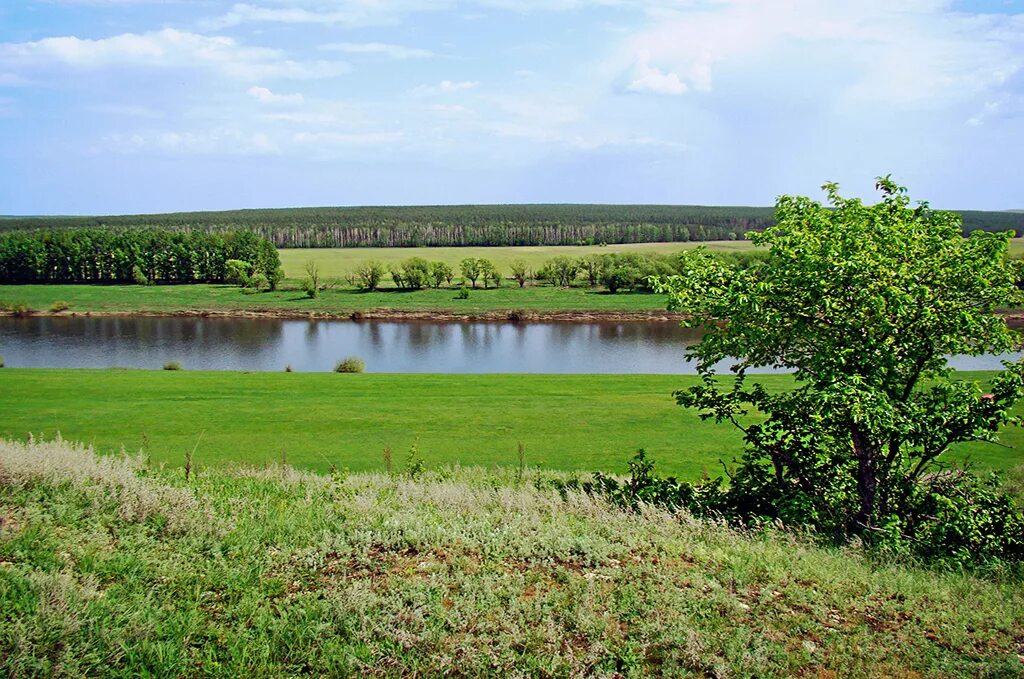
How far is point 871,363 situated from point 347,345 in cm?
4744

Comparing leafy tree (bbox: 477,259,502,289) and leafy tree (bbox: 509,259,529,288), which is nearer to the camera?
leafy tree (bbox: 477,259,502,289)

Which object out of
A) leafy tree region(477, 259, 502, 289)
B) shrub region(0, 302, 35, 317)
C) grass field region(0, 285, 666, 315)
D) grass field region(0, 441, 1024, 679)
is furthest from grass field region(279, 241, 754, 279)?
grass field region(0, 441, 1024, 679)

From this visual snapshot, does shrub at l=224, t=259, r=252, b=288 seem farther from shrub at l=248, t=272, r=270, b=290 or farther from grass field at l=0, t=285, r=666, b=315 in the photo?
grass field at l=0, t=285, r=666, b=315

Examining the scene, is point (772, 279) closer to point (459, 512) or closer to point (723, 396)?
point (723, 396)

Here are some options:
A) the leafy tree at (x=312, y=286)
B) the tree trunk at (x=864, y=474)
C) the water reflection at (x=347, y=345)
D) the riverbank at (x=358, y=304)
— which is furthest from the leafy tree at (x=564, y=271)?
the tree trunk at (x=864, y=474)

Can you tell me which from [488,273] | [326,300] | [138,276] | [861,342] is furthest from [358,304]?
[861,342]

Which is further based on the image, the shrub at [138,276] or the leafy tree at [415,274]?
the shrub at [138,276]

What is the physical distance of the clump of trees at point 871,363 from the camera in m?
8.11

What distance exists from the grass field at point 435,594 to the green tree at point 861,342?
147 centimetres

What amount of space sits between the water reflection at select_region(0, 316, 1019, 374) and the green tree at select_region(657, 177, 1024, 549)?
3153cm

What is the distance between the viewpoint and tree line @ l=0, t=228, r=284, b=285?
95125 mm

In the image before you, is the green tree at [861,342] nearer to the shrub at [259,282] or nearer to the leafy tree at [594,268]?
the leafy tree at [594,268]

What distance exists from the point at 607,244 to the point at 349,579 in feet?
543

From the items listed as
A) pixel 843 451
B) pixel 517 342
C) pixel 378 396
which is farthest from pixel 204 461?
pixel 517 342
